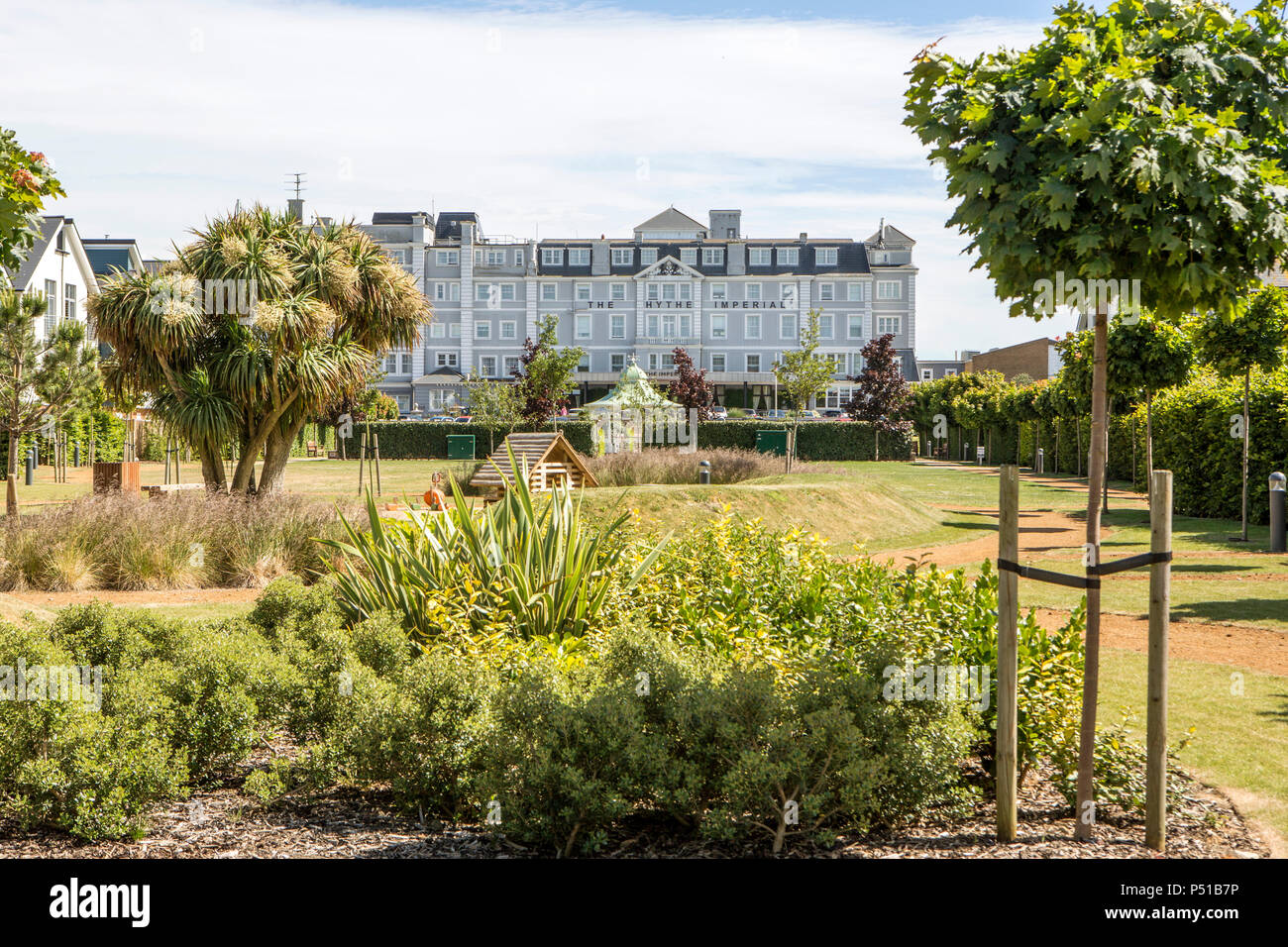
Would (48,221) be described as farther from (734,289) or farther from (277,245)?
(734,289)

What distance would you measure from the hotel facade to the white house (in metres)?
24.8

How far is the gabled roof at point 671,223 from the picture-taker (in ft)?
259

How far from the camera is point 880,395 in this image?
1794 inches

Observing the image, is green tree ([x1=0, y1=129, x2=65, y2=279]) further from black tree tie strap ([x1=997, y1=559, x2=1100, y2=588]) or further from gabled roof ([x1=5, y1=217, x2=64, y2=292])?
gabled roof ([x1=5, y1=217, x2=64, y2=292])

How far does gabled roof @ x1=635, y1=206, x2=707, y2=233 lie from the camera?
259 ft

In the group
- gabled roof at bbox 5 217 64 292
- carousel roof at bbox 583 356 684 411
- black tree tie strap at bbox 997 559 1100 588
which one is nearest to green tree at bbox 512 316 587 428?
carousel roof at bbox 583 356 684 411

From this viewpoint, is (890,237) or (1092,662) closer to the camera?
(1092,662)

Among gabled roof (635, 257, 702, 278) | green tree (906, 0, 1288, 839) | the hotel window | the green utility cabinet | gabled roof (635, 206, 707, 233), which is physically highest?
gabled roof (635, 206, 707, 233)

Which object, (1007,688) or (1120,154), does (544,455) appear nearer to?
(1007,688)

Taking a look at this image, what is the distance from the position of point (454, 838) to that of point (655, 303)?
7052 cm

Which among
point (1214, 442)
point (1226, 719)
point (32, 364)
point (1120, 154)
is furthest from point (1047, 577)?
point (32, 364)

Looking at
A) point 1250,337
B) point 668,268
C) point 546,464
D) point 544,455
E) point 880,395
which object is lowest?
point 546,464
